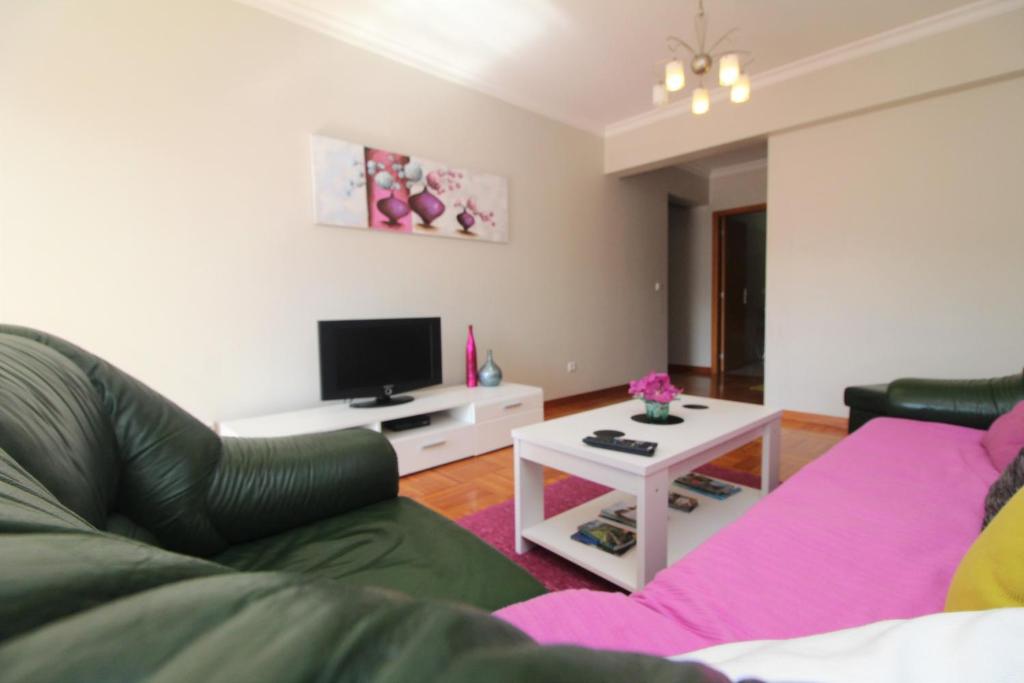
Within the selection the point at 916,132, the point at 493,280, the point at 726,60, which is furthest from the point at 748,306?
the point at 726,60

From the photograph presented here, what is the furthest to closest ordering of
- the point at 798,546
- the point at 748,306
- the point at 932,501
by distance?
the point at 748,306
the point at 932,501
the point at 798,546

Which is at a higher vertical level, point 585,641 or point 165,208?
point 165,208

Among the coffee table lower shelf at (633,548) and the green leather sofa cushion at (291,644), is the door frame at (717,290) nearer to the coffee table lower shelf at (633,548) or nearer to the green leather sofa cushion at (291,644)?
the coffee table lower shelf at (633,548)

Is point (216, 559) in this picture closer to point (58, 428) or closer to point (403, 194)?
point (58, 428)

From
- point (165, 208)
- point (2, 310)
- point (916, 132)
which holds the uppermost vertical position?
point (916, 132)

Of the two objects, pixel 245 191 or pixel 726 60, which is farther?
pixel 245 191

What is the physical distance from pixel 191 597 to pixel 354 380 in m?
2.52

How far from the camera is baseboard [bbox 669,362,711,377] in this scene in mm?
6090

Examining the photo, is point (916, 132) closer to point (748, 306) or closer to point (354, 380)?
point (748, 306)

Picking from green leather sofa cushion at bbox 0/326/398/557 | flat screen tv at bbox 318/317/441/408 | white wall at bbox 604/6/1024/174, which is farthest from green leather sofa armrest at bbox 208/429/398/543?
white wall at bbox 604/6/1024/174

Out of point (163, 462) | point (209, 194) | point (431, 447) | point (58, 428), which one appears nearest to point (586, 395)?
point (431, 447)

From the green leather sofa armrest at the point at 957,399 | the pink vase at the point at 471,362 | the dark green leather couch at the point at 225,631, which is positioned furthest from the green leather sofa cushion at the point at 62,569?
the pink vase at the point at 471,362

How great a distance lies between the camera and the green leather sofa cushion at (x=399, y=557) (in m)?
0.88

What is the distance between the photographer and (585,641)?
26.2 inches
